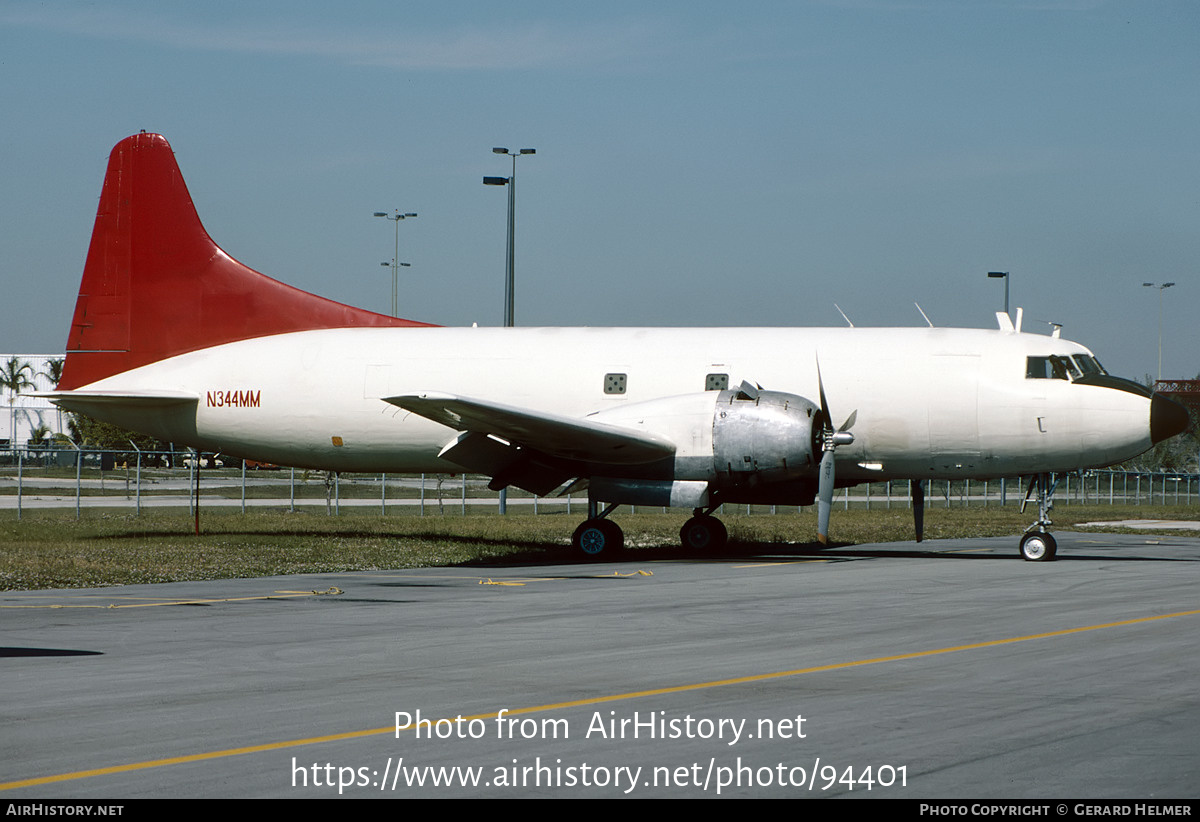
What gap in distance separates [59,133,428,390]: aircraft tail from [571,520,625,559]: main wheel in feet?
21.5

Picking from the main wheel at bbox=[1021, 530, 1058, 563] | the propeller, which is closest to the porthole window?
the propeller

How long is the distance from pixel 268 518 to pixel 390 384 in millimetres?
12750

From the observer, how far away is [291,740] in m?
8.00

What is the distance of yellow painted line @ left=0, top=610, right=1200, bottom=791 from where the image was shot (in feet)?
23.4

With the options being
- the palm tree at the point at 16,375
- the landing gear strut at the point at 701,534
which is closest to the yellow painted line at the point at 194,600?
the landing gear strut at the point at 701,534

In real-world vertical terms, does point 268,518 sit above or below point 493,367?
below

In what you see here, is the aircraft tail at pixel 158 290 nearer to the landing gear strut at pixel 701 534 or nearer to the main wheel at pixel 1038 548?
the landing gear strut at pixel 701 534

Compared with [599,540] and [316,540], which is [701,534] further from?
[316,540]

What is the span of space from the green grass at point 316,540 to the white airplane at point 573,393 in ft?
6.24

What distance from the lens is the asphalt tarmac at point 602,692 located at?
279 inches

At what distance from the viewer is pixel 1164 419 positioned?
2331 centimetres

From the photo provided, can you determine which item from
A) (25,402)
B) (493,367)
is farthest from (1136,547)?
(25,402)

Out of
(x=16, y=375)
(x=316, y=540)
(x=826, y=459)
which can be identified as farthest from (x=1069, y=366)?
(x=16, y=375)
